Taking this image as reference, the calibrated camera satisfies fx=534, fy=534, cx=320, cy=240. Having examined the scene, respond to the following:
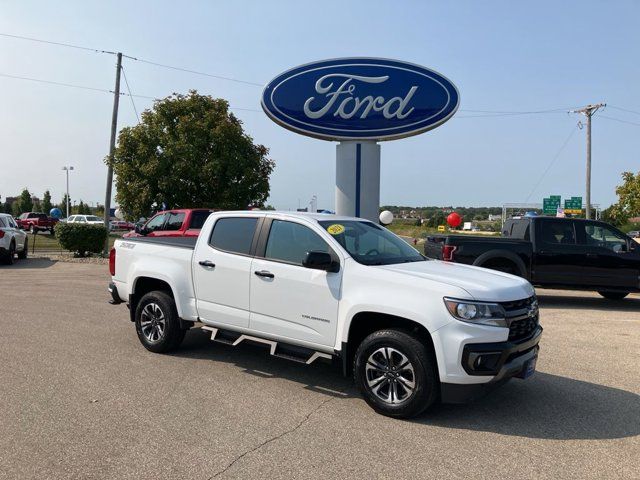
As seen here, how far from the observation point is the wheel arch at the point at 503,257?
1066 centimetres

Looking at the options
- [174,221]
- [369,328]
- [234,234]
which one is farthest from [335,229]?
[174,221]

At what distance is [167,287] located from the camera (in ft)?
21.6

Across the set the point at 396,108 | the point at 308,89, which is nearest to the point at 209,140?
the point at 308,89

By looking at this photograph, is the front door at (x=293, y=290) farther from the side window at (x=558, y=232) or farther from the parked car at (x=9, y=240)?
the parked car at (x=9, y=240)

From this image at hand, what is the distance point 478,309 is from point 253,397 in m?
2.24

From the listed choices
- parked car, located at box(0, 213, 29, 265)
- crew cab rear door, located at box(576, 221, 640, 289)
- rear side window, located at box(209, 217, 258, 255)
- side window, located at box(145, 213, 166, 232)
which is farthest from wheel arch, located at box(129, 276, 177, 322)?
parked car, located at box(0, 213, 29, 265)

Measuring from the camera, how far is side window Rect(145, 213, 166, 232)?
52.2 ft

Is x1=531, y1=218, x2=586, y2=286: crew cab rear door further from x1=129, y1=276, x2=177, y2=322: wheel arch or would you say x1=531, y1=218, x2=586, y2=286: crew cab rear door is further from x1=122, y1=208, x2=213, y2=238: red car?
x1=122, y1=208, x2=213, y2=238: red car

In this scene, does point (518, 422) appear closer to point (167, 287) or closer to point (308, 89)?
point (167, 287)

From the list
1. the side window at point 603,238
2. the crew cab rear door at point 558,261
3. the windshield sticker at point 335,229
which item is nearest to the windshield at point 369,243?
the windshield sticker at point 335,229

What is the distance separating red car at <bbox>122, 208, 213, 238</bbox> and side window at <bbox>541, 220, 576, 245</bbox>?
28.8ft

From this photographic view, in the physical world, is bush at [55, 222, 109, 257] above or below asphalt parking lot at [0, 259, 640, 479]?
above

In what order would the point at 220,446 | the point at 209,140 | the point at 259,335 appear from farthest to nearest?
1. the point at 209,140
2. the point at 259,335
3. the point at 220,446

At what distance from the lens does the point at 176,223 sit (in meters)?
15.6
